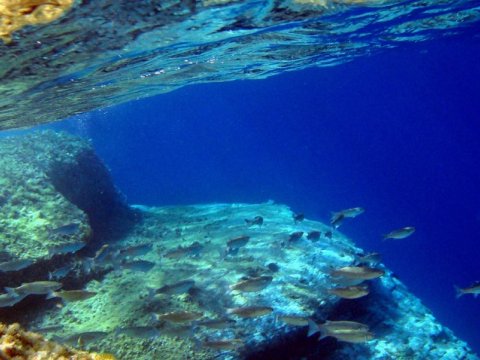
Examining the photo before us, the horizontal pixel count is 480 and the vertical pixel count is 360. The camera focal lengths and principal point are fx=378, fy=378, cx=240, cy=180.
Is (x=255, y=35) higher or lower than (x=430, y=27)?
higher

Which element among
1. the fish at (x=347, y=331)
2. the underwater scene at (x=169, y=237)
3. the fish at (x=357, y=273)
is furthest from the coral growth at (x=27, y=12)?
the fish at (x=347, y=331)

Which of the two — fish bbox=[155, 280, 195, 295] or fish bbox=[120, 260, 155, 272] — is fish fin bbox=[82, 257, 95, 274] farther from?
fish bbox=[155, 280, 195, 295]

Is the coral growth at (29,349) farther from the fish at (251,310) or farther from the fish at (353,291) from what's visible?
the fish at (353,291)

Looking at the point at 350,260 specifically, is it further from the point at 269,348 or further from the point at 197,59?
the point at 197,59

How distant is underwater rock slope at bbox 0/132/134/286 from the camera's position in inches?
451

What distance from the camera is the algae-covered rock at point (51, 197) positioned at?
38.5 feet

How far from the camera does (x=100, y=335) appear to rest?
8.13m

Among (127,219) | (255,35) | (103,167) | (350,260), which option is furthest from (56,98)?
(350,260)

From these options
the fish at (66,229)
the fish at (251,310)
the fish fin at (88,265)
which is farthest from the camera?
the fish fin at (88,265)

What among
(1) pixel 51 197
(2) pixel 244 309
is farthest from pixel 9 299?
(1) pixel 51 197

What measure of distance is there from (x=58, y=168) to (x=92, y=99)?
4.92 m

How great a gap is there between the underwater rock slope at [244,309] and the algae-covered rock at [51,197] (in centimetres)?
199

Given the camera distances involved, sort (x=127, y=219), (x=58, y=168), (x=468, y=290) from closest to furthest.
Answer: (x=468, y=290), (x=58, y=168), (x=127, y=219)

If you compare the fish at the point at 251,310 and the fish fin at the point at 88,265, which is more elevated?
the fish at the point at 251,310
